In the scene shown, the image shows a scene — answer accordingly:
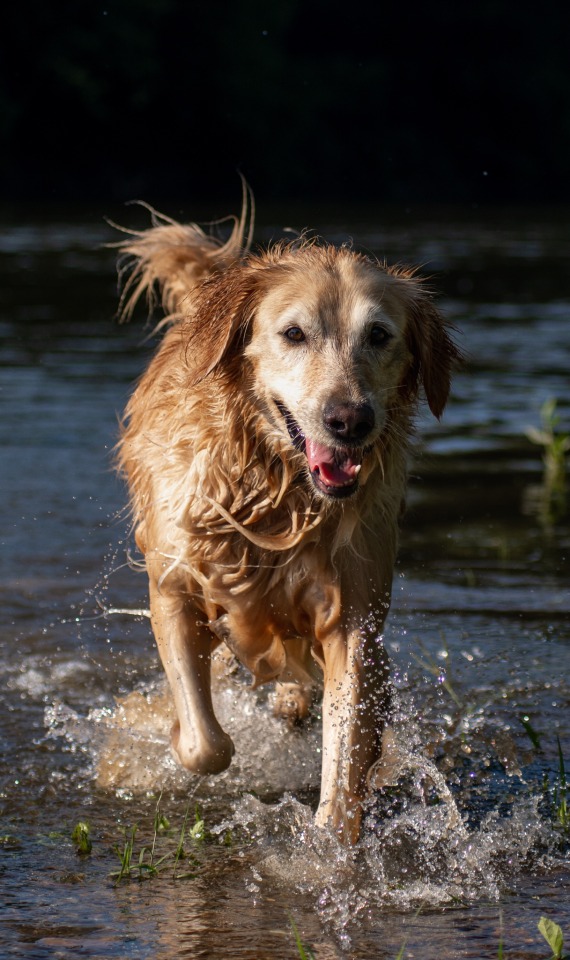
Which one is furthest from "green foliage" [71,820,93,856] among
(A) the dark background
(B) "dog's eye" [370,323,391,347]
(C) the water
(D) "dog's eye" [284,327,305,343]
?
(A) the dark background

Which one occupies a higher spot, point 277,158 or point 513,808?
point 277,158

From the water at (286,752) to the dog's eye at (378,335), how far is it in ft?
1.66

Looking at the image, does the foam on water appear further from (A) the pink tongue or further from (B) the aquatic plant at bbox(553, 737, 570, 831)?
(A) the pink tongue

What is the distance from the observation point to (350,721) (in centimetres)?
434

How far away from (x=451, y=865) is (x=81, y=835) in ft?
3.55

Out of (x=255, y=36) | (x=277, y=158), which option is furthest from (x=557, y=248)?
(x=255, y=36)

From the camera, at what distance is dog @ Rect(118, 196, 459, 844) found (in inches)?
169

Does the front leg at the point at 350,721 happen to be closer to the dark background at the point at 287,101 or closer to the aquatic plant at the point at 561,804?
the aquatic plant at the point at 561,804

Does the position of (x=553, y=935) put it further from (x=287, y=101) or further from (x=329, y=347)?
(x=287, y=101)

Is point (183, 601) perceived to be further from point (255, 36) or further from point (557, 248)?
point (255, 36)

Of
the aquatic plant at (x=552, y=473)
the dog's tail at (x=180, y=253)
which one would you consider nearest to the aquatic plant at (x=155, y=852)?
the dog's tail at (x=180, y=253)

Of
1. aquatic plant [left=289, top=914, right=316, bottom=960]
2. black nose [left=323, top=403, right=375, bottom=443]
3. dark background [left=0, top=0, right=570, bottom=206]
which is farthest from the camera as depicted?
dark background [left=0, top=0, right=570, bottom=206]

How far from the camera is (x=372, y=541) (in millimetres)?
4543

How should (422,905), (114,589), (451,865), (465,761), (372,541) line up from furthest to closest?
(114,589), (465,761), (372,541), (451,865), (422,905)
